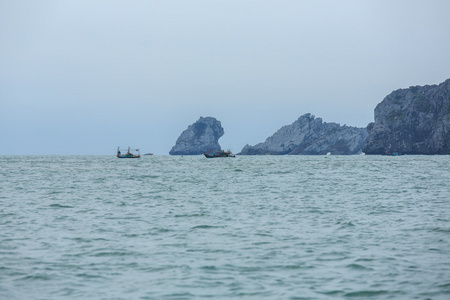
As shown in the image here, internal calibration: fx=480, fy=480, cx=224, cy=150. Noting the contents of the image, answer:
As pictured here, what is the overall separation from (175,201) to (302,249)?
21.4m

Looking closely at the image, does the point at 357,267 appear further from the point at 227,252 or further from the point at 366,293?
the point at 227,252

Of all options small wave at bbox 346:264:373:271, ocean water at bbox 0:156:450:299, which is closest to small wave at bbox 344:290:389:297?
ocean water at bbox 0:156:450:299

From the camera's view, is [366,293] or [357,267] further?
[357,267]

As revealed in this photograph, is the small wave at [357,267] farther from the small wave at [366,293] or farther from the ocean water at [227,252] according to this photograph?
the small wave at [366,293]

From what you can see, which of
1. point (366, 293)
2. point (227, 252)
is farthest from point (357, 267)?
point (227, 252)

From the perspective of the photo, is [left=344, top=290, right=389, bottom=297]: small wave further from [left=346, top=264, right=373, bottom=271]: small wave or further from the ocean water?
[left=346, top=264, right=373, bottom=271]: small wave

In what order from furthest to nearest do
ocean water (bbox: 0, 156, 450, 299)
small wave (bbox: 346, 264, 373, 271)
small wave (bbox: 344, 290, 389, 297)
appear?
small wave (bbox: 346, 264, 373, 271) → ocean water (bbox: 0, 156, 450, 299) → small wave (bbox: 344, 290, 389, 297)

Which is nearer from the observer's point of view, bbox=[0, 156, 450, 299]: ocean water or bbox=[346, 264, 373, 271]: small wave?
bbox=[0, 156, 450, 299]: ocean water

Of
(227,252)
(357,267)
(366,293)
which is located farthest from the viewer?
(227,252)

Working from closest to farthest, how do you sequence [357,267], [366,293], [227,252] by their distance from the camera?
1. [366,293]
2. [357,267]
3. [227,252]

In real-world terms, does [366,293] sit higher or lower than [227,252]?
lower

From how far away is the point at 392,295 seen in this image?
1314 cm

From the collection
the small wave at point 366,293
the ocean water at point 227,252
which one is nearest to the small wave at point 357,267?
the ocean water at point 227,252

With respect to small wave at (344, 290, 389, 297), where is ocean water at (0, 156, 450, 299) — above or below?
above
